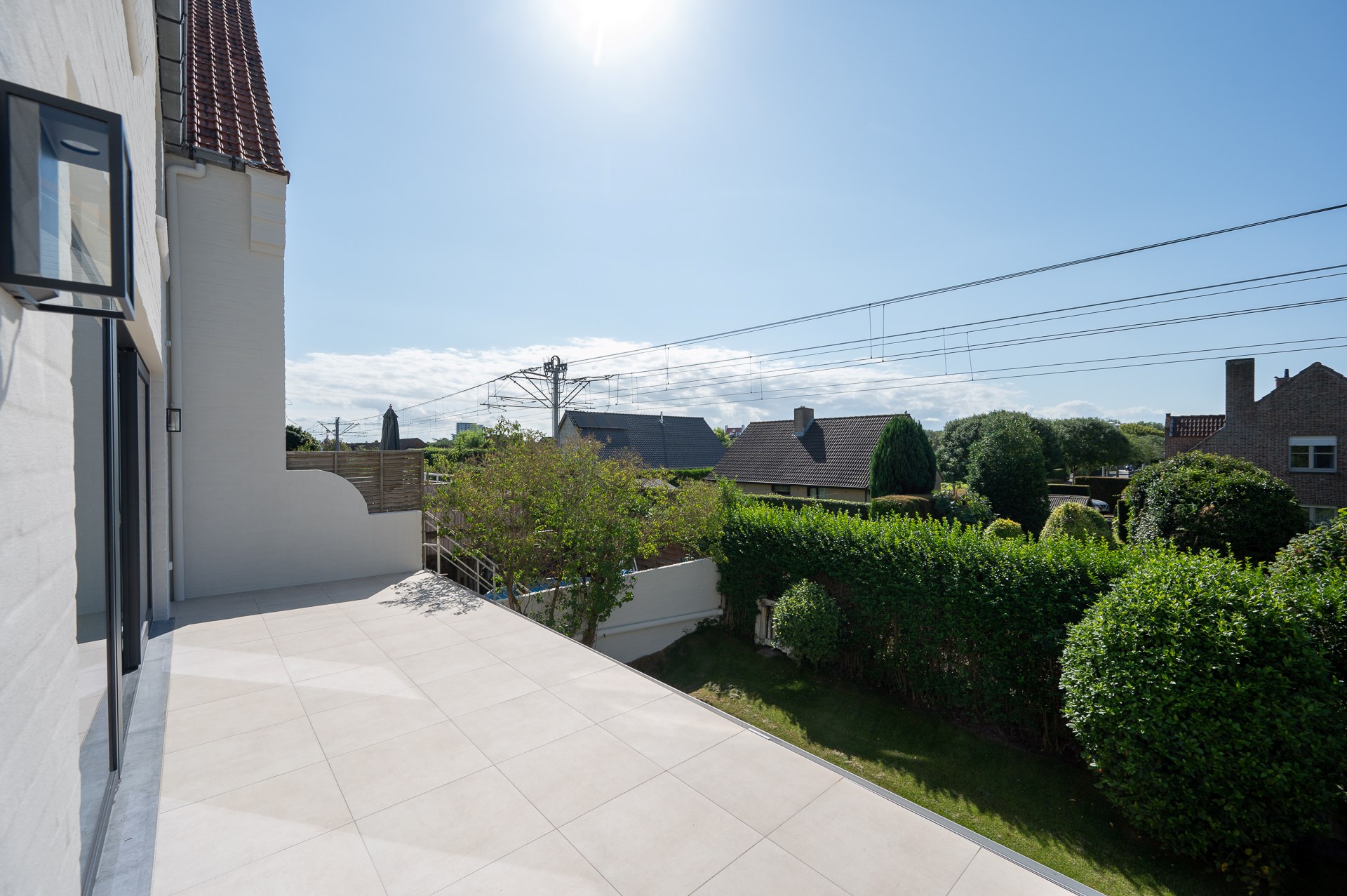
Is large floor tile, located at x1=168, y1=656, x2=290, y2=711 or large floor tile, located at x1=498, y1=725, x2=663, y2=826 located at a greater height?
large floor tile, located at x1=168, y1=656, x2=290, y2=711

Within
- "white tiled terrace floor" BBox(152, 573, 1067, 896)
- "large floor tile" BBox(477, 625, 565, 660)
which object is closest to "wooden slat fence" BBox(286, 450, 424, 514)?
"white tiled terrace floor" BBox(152, 573, 1067, 896)

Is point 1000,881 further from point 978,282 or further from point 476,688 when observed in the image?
point 978,282


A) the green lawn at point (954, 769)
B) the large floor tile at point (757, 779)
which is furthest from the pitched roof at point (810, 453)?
the large floor tile at point (757, 779)

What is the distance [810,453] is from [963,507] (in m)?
7.89

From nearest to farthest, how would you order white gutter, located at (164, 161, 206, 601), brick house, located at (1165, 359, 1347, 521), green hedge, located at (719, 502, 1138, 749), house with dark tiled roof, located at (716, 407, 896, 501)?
green hedge, located at (719, 502, 1138, 749) < white gutter, located at (164, 161, 206, 601) < brick house, located at (1165, 359, 1347, 521) < house with dark tiled roof, located at (716, 407, 896, 501)

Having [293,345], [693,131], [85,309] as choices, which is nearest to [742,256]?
[693,131]

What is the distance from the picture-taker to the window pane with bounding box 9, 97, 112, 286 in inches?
39.0

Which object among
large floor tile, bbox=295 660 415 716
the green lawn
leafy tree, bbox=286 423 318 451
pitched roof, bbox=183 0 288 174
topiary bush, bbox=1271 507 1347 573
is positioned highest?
pitched roof, bbox=183 0 288 174

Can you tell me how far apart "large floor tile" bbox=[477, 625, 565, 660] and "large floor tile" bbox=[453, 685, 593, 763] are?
980 millimetres

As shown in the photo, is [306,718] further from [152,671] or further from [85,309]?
[85,309]

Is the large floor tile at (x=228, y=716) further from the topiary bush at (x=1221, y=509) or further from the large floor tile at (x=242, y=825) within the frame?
the topiary bush at (x=1221, y=509)

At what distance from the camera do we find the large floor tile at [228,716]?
3.78 m

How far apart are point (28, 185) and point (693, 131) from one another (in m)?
9.65

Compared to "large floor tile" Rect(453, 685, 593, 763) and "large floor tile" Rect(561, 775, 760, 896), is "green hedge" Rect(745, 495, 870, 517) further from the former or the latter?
"large floor tile" Rect(561, 775, 760, 896)
